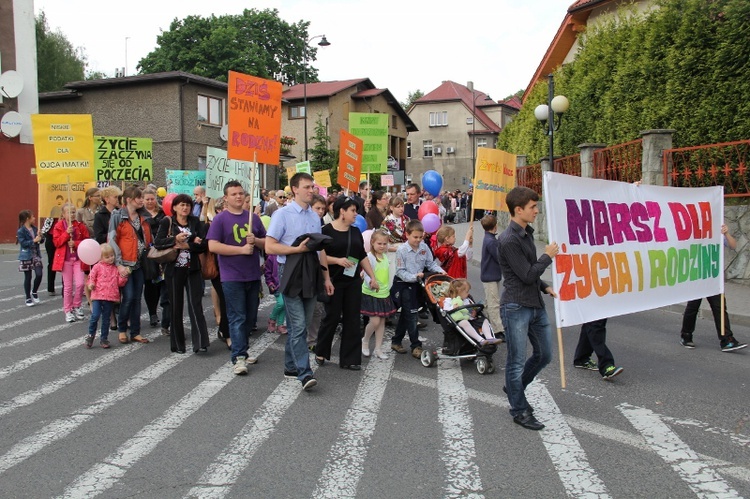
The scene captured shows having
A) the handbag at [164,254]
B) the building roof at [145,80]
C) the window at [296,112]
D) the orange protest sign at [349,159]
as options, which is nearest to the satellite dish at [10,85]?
the building roof at [145,80]

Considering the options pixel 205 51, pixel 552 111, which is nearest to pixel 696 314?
pixel 552 111

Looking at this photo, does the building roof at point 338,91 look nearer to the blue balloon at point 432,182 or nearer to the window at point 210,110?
the window at point 210,110

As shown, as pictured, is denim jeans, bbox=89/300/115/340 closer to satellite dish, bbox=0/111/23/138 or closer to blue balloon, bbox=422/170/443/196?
blue balloon, bbox=422/170/443/196

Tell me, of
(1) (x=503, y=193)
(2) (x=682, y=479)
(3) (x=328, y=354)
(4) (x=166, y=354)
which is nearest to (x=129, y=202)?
(4) (x=166, y=354)

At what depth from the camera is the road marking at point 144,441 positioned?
14.1 feet

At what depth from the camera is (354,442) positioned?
5055 mm

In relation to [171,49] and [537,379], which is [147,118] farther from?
[537,379]

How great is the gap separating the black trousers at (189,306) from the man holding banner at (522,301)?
404 centimetres

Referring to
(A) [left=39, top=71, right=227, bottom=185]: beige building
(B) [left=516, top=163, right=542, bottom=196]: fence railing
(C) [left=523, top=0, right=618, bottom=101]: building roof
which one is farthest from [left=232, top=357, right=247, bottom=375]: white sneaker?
(A) [left=39, top=71, right=227, bottom=185]: beige building

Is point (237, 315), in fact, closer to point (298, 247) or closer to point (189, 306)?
point (189, 306)

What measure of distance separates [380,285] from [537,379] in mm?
2097

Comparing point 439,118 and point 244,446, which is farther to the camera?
point 439,118

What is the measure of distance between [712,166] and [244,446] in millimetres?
11667

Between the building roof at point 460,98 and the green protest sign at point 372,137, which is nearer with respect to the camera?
the green protest sign at point 372,137
